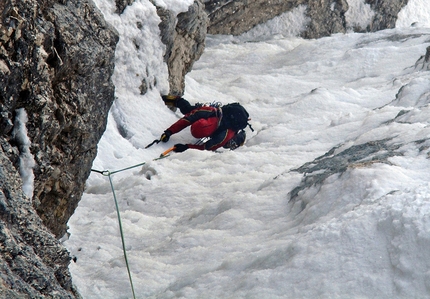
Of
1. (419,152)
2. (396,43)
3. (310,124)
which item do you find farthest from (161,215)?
(396,43)

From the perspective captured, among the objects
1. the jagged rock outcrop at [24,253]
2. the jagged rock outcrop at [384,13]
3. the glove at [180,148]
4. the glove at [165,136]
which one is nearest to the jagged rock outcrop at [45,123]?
the jagged rock outcrop at [24,253]

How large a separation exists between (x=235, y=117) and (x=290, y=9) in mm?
5684

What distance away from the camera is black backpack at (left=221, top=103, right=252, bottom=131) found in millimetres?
7836

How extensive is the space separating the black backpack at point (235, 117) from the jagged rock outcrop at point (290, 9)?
475 centimetres

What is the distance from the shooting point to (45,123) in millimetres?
3447

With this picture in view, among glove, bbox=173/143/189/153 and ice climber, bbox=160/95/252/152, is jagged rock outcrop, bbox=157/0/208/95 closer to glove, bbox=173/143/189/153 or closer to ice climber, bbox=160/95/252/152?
ice climber, bbox=160/95/252/152

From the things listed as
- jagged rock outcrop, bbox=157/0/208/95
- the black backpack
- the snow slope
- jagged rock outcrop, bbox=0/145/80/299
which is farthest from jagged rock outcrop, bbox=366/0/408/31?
jagged rock outcrop, bbox=0/145/80/299

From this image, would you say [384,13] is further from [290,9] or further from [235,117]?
[235,117]

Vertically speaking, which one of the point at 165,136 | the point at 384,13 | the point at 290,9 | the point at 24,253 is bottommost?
the point at 384,13

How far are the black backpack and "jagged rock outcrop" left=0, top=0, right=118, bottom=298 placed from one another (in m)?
3.58

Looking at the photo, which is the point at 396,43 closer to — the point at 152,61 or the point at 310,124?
the point at 310,124

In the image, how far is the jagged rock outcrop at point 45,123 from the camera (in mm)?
2541

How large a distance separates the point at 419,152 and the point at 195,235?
1.60 metres

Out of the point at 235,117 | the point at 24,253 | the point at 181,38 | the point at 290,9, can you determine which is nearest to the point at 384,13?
the point at 290,9
